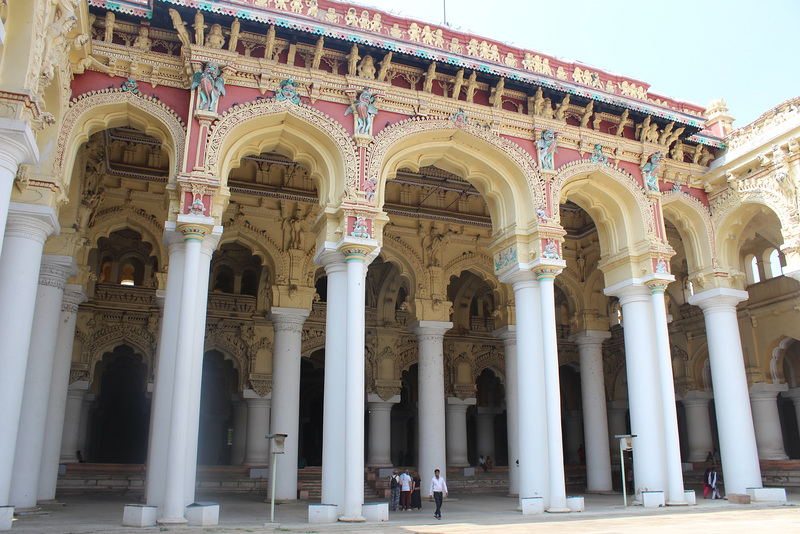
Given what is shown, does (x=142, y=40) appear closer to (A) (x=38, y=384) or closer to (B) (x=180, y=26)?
(B) (x=180, y=26)

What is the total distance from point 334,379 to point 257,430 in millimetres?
7189

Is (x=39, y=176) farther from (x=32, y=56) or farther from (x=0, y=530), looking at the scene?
(x=0, y=530)

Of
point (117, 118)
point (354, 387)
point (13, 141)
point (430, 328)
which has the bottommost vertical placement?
point (354, 387)

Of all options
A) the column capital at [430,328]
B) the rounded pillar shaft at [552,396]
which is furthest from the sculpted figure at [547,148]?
the column capital at [430,328]

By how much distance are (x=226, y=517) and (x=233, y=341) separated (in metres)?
7.81

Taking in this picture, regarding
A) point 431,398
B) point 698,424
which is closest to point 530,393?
point 431,398

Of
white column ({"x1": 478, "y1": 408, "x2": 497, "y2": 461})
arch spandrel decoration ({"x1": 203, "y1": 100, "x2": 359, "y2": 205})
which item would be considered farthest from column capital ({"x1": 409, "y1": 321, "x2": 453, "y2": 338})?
white column ({"x1": 478, "y1": 408, "x2": 497, "y2": 461})

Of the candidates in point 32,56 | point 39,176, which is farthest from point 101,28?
point 32,56

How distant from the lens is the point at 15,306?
29.9 ft

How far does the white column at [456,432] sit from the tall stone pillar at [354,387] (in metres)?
8.31

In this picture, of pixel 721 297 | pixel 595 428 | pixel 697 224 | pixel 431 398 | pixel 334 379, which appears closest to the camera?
pixel 334 379

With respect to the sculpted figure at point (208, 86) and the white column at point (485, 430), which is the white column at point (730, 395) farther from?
the sculpted figure at point (208, 86)

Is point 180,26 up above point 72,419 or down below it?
above

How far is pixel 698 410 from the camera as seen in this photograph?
19.3 meters
